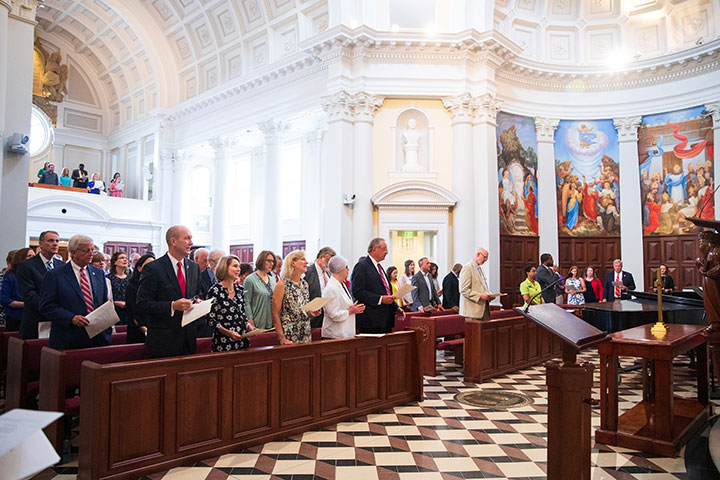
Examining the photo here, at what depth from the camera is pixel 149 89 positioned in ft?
69.5

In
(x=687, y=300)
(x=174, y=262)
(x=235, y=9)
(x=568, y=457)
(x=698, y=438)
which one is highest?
(x=235, y=9)

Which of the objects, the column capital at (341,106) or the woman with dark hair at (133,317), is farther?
the column capital at (341,106)

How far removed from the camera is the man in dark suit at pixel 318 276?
7.25 m

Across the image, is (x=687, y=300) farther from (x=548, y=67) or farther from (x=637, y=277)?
(x=548, y=67)

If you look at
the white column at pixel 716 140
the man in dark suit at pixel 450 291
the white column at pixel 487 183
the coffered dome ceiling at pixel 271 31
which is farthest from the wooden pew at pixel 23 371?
the white column at pixel 716 140

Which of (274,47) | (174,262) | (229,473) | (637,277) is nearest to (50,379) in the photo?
(174,262)

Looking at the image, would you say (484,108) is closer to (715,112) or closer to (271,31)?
(715,112)

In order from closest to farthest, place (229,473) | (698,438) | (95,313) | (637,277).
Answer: (229,473) < (95,313) < (698,438) < (637,277)

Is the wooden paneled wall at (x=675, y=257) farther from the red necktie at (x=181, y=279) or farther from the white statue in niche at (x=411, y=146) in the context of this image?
the red necktie at (x=181, y=279)

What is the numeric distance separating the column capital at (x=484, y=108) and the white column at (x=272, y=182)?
6.06 m

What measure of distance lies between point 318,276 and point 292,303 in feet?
6.60

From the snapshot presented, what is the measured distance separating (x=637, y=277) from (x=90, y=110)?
75.5 feet

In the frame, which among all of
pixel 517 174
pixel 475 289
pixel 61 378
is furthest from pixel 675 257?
pixel 61 378

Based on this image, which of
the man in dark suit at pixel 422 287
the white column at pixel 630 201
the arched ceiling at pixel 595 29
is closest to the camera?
the man in dark suit at pixel 422 287
